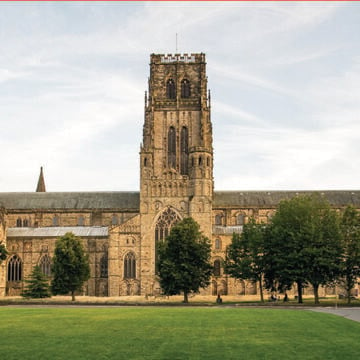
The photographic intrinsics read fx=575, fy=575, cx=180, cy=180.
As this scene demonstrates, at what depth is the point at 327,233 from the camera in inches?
2430

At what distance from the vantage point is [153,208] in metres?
88.3

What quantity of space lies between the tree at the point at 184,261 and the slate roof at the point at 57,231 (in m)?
24.5

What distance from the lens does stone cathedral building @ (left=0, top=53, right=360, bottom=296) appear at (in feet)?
286

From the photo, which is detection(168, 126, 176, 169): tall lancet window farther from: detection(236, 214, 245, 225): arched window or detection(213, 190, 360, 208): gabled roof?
detection(236, 214, 245, 225): arched window

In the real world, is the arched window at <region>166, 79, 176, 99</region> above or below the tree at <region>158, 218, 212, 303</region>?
above

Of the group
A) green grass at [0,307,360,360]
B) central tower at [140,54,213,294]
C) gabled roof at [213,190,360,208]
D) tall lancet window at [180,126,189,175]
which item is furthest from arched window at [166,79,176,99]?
green grass at [0,307,360,360]


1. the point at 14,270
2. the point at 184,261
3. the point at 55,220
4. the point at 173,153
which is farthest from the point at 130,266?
the point at 173,153

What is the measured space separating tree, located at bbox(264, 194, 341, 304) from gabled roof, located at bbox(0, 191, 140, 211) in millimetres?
38482

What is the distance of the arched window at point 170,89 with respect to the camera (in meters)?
103

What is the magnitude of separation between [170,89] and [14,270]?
4123 centimetres

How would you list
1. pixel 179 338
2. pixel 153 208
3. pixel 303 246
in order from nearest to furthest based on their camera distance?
pixel 179 338 → pixel 303 246 → pixel 153 208

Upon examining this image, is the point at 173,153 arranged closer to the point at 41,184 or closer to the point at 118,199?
the point at 118,199

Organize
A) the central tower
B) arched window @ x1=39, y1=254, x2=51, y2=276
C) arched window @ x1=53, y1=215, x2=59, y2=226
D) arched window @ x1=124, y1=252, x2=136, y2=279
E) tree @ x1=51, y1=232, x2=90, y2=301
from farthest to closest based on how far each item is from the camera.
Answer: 1. arched window @ x1=53, y1=215, x2=59, y2=226
2. arched window @ x1=39, y1=254, x2=51, y2=276
3. the central tower
4. arched window @ x1=124, y1=252, x2=136, y2=279
5. tree @ x1=51, y1=232, x2=90, y2=301

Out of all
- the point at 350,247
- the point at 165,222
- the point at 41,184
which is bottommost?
the point at 350,247
